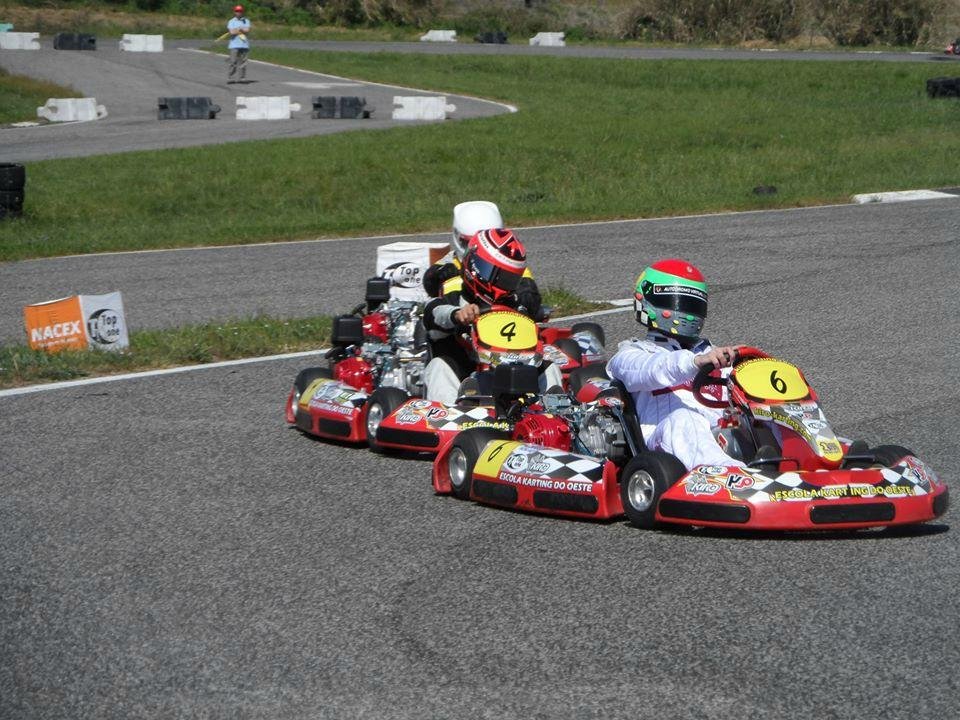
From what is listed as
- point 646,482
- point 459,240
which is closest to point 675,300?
point 646,482

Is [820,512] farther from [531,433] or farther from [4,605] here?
[4,605]

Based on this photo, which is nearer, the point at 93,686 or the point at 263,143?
the point at 93,686

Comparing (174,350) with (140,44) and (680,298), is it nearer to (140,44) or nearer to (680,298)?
(680,298)

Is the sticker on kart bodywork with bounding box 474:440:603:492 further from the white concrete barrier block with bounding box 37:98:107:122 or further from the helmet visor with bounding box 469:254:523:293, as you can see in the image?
the white concrete barrier block with bounding box 37:98:107:122

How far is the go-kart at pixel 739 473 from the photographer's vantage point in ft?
17.5

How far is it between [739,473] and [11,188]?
1421cm

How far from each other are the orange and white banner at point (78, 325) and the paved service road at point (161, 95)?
13735mm

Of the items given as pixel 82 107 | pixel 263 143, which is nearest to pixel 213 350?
pixel 263 143

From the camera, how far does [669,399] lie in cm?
598

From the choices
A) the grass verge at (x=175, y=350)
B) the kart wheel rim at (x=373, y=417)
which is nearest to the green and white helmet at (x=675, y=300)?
the kart wheel rim at (x=373, y=417)

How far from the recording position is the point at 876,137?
2409 cm

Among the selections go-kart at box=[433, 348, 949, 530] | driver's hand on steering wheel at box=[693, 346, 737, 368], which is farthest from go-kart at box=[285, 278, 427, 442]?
driver's hand on steering wheel at box=[693, 346, 737, 368]

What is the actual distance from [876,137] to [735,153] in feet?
9.28

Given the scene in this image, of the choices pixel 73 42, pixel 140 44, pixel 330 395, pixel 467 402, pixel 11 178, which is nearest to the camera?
pixel 467 402
